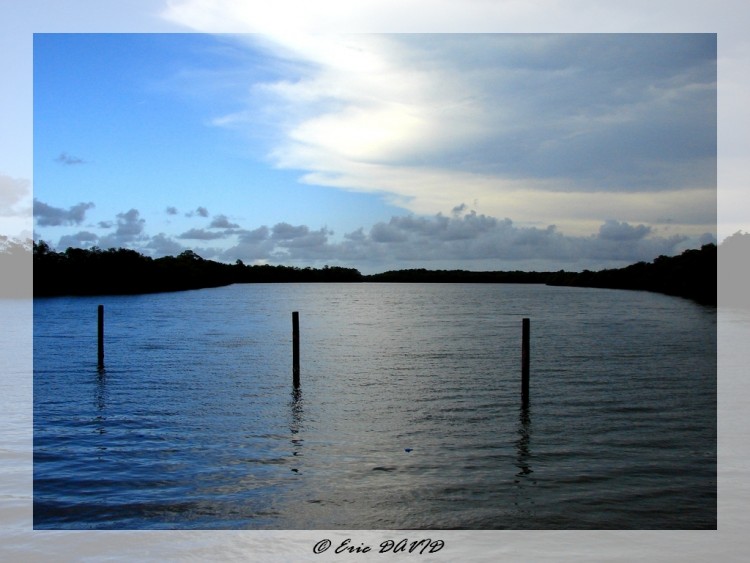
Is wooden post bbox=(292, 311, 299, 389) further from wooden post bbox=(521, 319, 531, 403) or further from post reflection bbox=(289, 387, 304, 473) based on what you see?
wooden post bbox=(521, 319, 531, 403)

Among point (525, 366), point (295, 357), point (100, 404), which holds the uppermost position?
point (525, 366)

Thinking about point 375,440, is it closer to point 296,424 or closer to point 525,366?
point 296,424

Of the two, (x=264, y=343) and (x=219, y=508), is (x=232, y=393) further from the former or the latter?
(x=264, y=343)

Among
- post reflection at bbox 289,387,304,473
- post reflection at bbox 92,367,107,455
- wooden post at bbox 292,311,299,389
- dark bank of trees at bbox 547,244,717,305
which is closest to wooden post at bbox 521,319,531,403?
post reflection at bbox 289,387,304,473

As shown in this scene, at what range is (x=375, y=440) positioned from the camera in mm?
14359

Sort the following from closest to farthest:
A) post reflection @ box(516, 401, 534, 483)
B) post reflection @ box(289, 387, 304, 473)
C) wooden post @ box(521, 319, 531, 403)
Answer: post reflection @ box(516, 401, 534, 483)
post reflection @ box(289, 387, 304, 473)
wooden post @ box(521, 319, 531, 403)

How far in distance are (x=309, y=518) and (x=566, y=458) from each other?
18.6 feet

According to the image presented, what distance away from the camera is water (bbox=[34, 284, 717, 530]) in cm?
977

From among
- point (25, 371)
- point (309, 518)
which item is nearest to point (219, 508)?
point (309, 518)

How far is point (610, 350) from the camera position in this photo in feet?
109

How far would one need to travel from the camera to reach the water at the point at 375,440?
977 centimetres

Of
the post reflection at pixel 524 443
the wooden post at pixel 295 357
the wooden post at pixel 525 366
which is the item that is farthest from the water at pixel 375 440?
the wooden post at pixel 525 366

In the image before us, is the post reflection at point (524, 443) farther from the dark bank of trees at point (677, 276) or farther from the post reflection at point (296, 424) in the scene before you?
the dark bank of trees at point (677, 276)

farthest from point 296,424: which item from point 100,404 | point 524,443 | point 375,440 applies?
point 100,404
